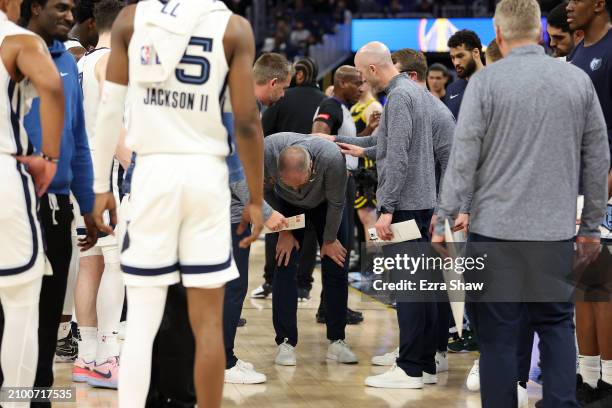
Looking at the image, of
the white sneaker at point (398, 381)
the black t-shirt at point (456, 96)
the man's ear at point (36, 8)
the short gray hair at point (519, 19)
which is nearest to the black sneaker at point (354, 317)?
the black t-shirt at point (456, 96)

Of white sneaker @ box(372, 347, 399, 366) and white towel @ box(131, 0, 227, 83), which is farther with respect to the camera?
white sneaker @ box(372, 347, 399, 366)

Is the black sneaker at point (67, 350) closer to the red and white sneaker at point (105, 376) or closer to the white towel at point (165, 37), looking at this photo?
the red and white sneaker at point (105, 376)

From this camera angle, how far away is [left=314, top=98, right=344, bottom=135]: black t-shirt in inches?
273

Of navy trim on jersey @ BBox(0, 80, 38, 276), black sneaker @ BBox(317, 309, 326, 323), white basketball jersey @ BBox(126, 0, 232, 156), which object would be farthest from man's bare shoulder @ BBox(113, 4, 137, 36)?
black sneaker @ BBox(317, 309, 326, 323)

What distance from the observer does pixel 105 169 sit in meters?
3.46

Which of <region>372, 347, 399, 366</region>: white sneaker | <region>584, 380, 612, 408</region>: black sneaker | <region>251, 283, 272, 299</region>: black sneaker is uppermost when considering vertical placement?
<region>584, 380, 612, 408</region>: black sneaker

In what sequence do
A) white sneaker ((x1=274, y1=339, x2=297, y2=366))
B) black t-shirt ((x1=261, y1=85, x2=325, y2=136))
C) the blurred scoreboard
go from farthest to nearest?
the blurred scoreboard, black t-shirt ((x1=261, y1=85, x2=325, y2=136)), white sneaker ((x1=274, y1=339, x2=297, y2=366))

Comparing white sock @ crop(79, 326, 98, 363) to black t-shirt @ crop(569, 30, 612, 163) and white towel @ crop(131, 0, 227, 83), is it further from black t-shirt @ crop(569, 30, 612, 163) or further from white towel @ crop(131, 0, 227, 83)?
black t-shirt @ crop(569, 30, 612, 163)

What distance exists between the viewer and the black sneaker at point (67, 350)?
542 cm

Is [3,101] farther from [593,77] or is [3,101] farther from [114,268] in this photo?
[593,77]

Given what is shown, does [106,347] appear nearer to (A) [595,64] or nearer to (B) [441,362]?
(B) [441,362]

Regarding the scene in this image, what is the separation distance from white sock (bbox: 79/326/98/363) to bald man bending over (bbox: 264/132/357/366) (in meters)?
1.10

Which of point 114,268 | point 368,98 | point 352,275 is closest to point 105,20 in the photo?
point 114,268

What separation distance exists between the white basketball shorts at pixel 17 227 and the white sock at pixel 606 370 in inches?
108
